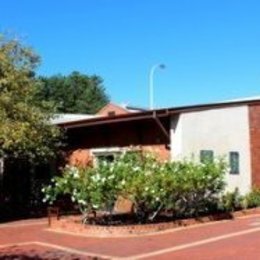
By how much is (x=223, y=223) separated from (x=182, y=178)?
1.59 m

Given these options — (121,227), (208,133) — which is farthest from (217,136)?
(121,227)

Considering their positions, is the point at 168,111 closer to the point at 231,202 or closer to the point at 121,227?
the point at 231,202

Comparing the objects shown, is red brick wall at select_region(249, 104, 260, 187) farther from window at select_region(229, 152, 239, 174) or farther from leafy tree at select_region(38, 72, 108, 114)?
leafy tree at select_region(38, 72, 108, 114)

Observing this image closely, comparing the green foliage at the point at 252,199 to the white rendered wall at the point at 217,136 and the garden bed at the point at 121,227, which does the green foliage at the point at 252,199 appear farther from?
the garden bed at the point at 121,227

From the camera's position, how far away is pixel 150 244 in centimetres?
1436

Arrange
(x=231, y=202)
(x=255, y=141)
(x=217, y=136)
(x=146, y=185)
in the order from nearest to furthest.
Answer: (x=146, y=185) → (x=231, y=202) → (x=255, y=141) → (x=217, y=136)

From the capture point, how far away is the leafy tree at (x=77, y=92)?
7544cm

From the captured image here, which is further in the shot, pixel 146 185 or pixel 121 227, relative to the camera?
pixel 146 185

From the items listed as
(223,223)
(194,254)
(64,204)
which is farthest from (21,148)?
(194,254)

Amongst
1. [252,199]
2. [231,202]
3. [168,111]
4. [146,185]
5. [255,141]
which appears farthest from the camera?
[255,141]

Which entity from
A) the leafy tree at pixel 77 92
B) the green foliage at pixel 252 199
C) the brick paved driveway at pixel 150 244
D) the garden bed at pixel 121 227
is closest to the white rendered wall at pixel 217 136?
the green foliage at pixel 252 199

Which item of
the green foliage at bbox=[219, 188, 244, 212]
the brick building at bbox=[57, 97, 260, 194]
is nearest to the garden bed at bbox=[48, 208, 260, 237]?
the green foliage at bbox=[219, 188, 244, 212]

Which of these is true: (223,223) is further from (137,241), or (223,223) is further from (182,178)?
(137,241)

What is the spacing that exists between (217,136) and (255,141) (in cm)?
120
